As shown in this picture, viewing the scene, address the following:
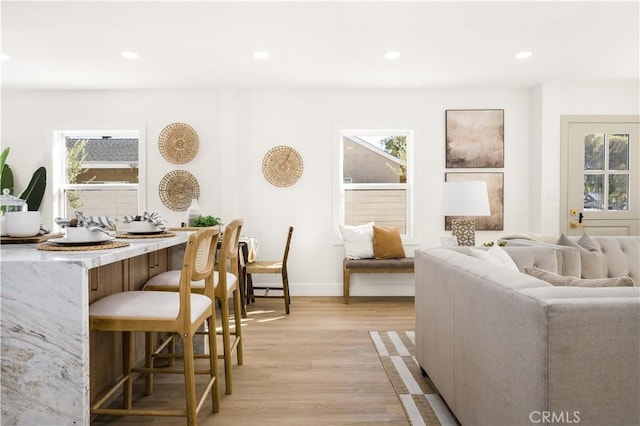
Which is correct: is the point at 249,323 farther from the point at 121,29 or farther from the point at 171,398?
the point at 121,29

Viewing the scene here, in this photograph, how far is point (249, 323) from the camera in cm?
387

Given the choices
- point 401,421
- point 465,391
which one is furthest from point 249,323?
point 465,391

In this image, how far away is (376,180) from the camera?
17.4ft

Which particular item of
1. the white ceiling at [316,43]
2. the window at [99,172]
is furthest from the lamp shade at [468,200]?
the window at [99,172]

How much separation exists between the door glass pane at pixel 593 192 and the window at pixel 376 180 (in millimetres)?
2066

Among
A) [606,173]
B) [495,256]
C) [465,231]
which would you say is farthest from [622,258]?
[606,173]

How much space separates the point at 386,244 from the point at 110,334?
317 centimetres

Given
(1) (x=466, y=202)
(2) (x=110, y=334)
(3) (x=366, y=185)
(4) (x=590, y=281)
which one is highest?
(3) (x=366, y=185)

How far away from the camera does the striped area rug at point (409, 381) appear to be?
81.1 inches

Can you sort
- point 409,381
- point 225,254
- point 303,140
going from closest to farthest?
point 225,254 < point 409,381 < point 303,140

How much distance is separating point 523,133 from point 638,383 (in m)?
4.57

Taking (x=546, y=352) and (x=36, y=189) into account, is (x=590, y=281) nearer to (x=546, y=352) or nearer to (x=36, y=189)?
(x=546, y=352)

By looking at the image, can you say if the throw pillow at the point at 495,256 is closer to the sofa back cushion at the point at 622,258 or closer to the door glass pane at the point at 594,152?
the sofa back cushion at the point at 622,258

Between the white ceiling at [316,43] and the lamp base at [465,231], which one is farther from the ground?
the white ceiling at [316,43]
